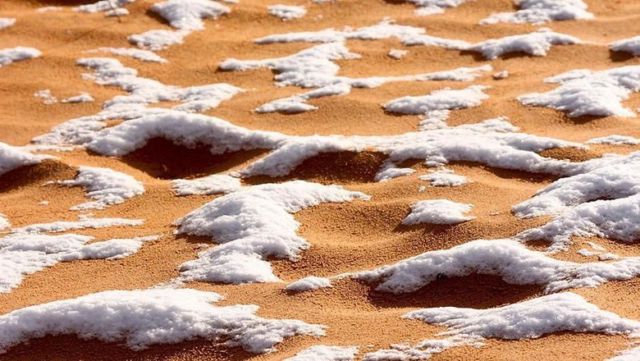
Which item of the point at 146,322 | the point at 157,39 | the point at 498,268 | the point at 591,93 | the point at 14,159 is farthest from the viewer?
the point at 157,39

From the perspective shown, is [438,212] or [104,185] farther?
[104,185]

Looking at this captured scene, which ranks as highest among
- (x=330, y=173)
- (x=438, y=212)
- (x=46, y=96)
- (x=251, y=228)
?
(x=438, y=212)

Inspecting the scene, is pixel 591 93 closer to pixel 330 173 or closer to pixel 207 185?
pixel 330 173

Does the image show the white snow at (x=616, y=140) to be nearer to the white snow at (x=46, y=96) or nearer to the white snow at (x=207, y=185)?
the white snow at (x=207, y=185)

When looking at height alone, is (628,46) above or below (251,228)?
above

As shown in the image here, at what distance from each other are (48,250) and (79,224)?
0.44 metres

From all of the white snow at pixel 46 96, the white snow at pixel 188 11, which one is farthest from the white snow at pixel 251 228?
the white snow at pixel 188 11

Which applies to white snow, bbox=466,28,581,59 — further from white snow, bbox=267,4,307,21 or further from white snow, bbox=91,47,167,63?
white snow, bbox=91,47,167,63

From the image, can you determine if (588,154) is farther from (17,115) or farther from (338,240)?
(17,115)

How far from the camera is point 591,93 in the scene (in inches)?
278

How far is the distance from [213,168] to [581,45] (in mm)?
4051

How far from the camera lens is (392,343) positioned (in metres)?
3.90

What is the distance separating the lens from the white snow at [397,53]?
8.59 meters

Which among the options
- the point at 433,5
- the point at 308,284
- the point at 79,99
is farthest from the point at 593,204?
the point at 433,5
